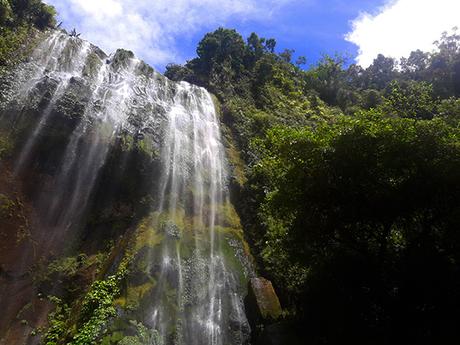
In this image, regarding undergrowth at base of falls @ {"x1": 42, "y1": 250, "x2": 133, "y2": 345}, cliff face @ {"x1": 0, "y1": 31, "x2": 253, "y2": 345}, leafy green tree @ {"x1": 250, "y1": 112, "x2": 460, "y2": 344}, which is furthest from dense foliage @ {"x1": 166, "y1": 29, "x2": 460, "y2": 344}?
undergrowth at base of falls @ {"x1": 42, "y1": 250, "x2": 133, "y2": 345}

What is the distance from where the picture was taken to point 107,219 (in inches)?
565

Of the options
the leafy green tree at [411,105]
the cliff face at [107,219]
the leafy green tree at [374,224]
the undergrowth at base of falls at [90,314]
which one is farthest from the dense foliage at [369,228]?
the undergrowth at base of falls at [90,314]

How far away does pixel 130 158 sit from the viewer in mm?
15742

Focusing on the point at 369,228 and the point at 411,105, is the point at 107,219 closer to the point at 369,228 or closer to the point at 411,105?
the point at 369,228

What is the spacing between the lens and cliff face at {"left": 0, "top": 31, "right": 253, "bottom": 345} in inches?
439

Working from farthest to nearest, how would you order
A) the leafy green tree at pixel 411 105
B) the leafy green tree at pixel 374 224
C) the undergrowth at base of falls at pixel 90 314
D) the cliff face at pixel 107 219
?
the leafy green tree at pixel 411 105, the cliff face at pixel 107 219, the undergrowth at base of falls at pixel 90 314, the leafy green tree at pixel 374 224

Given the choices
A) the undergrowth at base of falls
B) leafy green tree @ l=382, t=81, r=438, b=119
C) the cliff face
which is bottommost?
the undergrowth at base of falls

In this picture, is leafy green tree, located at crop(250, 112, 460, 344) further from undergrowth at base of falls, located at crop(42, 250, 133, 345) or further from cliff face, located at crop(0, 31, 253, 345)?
undergrowth at base of falls, located at crop(42, 250, 133, 345)

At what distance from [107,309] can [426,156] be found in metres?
8.98

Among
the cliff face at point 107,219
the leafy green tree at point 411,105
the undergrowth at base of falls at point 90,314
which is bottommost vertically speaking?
the undergrowth at base of falls at point 90,314

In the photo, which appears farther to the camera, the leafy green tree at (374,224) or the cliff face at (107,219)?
the cliff face at (107,219)

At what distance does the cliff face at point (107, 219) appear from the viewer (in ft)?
36.6

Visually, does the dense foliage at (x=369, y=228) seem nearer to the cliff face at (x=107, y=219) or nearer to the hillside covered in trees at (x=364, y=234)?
the hillside covered in trees at (x=364, y=234)

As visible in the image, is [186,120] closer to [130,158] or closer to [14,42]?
[130,158]
